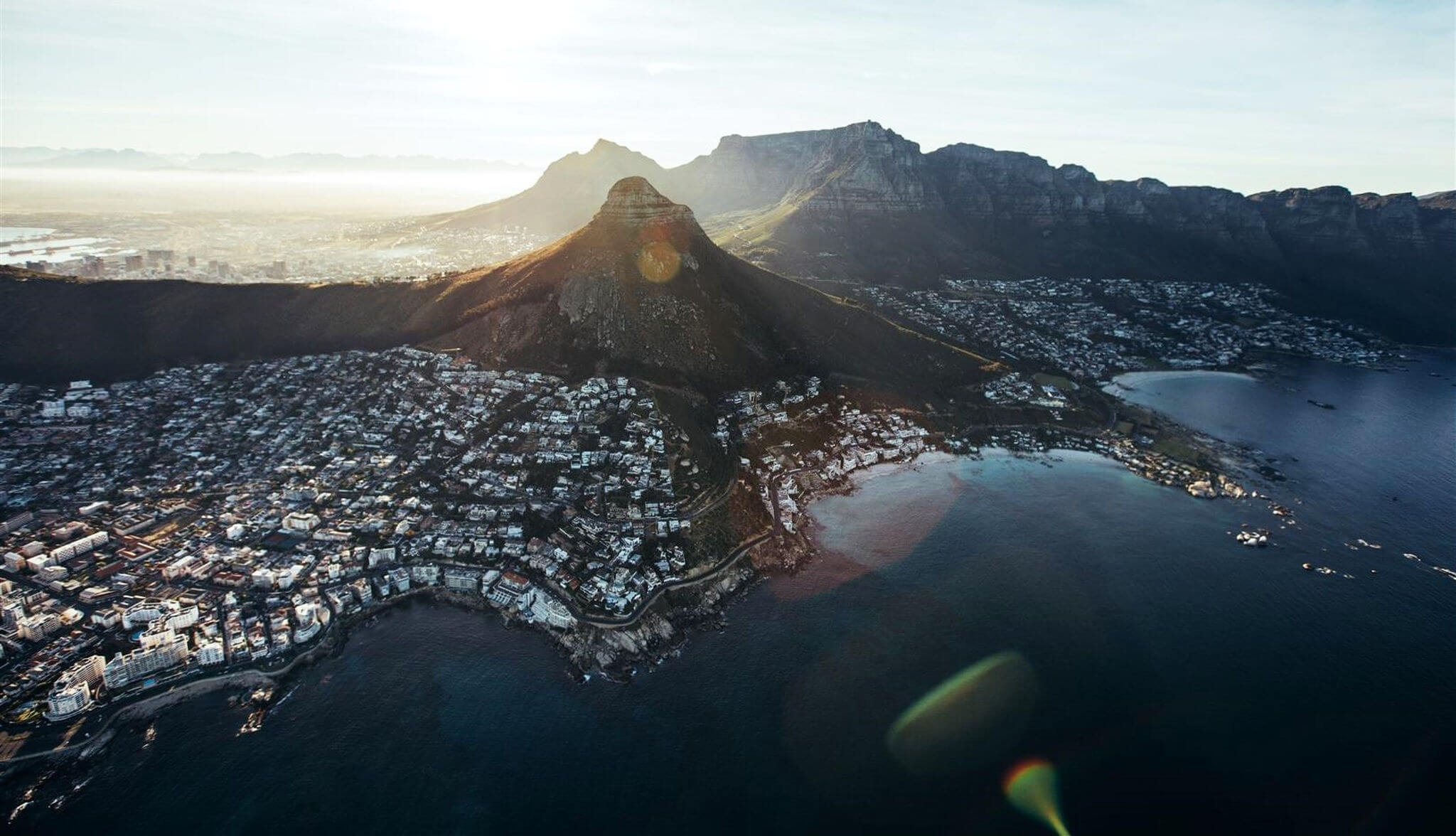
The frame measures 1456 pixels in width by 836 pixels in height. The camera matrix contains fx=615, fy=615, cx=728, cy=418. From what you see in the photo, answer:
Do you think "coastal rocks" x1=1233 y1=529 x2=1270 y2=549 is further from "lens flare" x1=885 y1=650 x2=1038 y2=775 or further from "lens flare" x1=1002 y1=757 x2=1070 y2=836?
"lens flare" x1=1002 y1=757 x2=1070 y2=836

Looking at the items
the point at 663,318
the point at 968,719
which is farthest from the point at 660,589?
the point at 663,318

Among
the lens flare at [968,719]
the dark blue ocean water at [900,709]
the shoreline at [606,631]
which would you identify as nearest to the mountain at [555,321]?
the shoreline at [606,631]

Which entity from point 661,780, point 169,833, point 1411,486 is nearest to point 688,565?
point 661,780

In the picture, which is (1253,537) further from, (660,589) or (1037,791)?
(660,589)

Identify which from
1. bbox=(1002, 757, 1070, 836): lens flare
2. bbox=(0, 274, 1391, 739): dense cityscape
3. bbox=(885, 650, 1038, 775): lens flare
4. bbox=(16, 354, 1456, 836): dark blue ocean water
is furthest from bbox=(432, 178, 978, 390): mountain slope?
bbox=(1002, 757, 1070, 836): lens flare

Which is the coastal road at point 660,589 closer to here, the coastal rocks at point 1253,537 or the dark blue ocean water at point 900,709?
the dark blue ocean water at point 900,709

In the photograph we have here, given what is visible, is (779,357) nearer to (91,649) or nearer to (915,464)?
(915,464)
